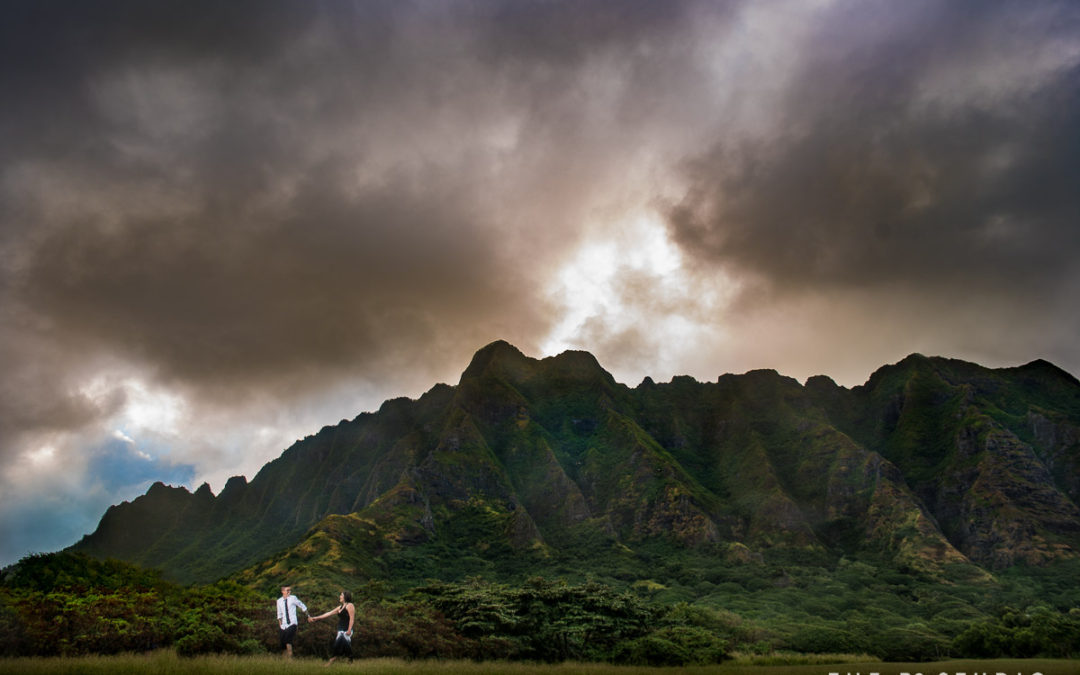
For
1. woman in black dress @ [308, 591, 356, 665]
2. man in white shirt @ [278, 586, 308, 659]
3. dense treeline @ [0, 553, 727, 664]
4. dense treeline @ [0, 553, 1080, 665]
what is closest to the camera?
woman in black dress @ [308, 591, 356, 665]

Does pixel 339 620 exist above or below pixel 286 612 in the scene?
below

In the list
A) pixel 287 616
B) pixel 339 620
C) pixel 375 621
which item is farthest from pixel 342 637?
pixel 375 621

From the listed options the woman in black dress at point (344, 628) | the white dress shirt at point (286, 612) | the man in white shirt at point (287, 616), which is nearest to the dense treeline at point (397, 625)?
the man in white shirt at point (287, 616)

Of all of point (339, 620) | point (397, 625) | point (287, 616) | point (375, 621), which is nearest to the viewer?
point (339, 620)

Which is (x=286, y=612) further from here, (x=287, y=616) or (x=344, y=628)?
(x=344, y=628)

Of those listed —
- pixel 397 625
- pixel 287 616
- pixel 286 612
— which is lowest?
pixel 397 625

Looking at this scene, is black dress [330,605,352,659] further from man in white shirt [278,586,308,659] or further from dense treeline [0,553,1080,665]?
dense treeline [0,553,1080,665]

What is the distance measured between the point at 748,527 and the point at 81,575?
616 ft

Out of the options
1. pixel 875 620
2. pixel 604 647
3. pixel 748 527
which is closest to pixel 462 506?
pixel 748 527

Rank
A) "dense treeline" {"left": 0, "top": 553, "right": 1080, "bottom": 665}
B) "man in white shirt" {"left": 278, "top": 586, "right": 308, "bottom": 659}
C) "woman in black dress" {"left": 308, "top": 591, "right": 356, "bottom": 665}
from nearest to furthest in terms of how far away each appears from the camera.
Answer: "woman in black dress" {"left": 308, "top": 591, "right": 356, "bottom": 665}, "man in white shirt" {"left": 278, "top": 586, "right": 308, "bottom": 659}, "dense treeline" {"left": 0, "top": 553, "right": 1080, "bottom": 665}

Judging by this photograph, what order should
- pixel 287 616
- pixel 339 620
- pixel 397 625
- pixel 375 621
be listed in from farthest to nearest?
pixel 397 625
pixel 375 621
pixel 287 616
pixel 339 620

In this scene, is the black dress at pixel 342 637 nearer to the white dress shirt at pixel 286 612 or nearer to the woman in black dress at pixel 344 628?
the woman in black dress at pixel 344 628

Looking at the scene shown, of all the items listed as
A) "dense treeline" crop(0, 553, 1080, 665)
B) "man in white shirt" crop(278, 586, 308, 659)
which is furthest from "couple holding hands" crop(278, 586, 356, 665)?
"dense treeline" crop(0, 553, 1080, 665)

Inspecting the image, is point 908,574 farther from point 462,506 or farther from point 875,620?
point 462,506
